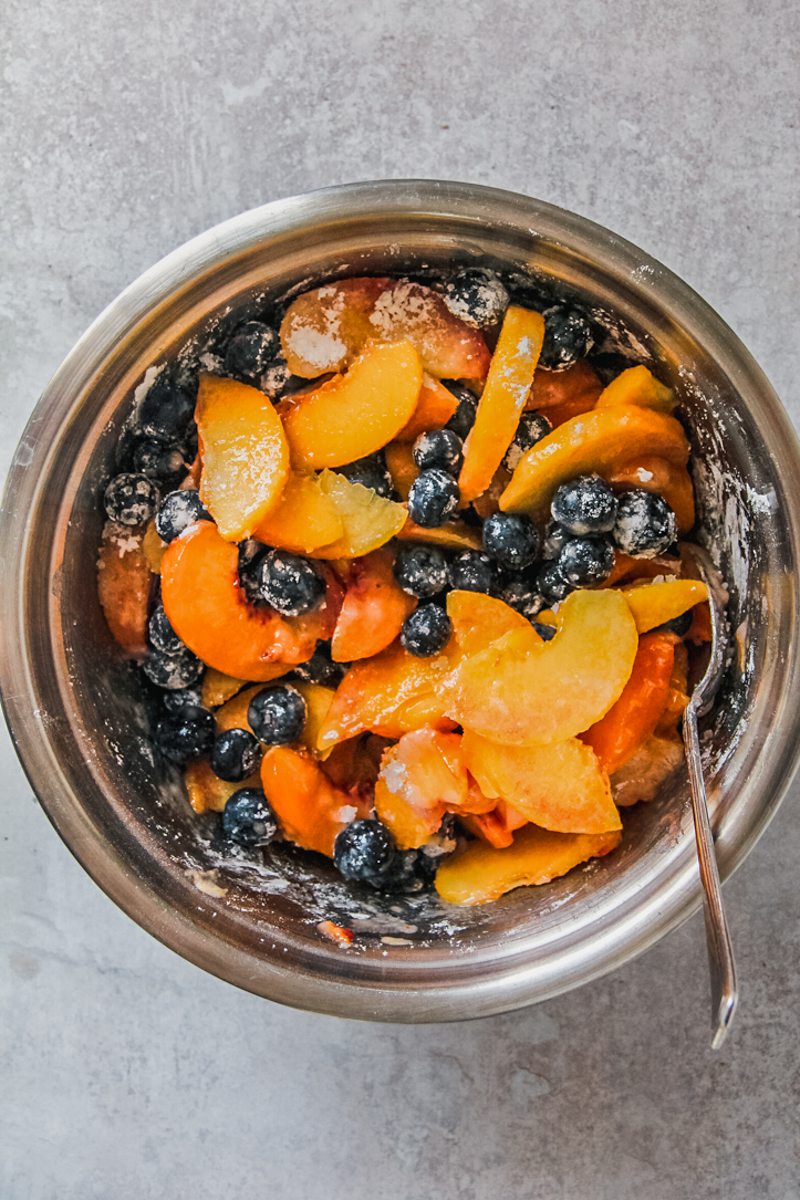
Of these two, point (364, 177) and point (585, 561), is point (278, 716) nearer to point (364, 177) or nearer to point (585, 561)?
point (585, 561)

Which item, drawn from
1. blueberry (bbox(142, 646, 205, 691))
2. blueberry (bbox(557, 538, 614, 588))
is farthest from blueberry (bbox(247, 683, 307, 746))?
blueberry (bbox(557, 538, 614, 588))

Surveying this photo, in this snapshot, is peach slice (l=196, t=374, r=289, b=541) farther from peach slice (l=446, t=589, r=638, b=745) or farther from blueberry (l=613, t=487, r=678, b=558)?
blueberry (l=613, t=487, r=678, b=558)

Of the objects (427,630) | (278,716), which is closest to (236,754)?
(278,716)

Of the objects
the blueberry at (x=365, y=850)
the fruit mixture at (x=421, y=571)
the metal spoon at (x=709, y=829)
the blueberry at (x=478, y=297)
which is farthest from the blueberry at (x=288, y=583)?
the metal spoon at (x=709, y=829)

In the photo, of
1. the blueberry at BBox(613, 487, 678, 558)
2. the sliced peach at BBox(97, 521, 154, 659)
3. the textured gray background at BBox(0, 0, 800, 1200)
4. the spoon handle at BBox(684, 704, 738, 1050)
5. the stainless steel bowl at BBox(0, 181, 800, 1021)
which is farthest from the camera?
the textured gray background at BBox(0, 0, 800, 1200)

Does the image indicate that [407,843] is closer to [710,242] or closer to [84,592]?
[84,592]

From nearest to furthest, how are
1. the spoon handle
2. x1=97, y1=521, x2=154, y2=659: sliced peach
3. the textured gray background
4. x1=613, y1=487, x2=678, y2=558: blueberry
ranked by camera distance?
1. the spoon handle
2. x1=613, y1=487, x2=678, y2=558: blueberry
3. x1=97, y1=521, x2=154, y2=659: sliced peach
4. the textured gray background
